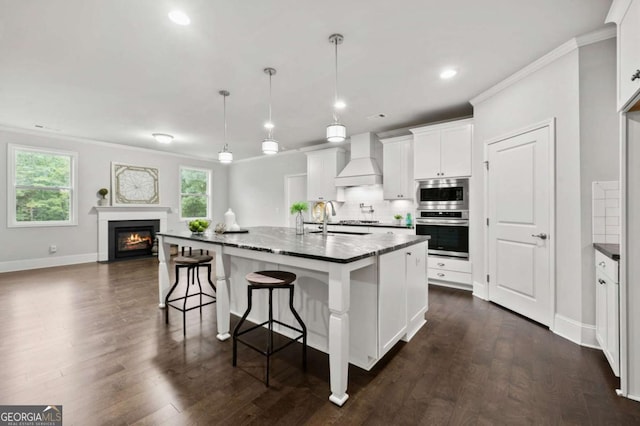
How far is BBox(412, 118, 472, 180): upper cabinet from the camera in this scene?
4.03m

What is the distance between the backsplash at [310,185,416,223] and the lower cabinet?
100 inches

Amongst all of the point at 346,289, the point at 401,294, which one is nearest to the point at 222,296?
the point at 346,289

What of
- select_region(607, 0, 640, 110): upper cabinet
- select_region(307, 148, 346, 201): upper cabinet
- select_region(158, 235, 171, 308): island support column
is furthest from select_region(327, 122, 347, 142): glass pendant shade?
select_region(307, 148, 346, 201): upper cabinet

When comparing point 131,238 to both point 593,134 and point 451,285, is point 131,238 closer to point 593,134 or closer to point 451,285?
point 451,285

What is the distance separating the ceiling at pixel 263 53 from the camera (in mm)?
2145

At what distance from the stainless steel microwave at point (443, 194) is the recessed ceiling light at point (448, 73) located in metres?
1.50

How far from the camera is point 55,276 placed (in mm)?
4867

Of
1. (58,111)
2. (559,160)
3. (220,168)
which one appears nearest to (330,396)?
(559,160)

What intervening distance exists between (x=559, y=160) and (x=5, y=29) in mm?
5022

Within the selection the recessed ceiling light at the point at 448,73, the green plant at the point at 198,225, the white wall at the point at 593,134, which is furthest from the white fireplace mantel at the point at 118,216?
the white wall at the point at 593,134

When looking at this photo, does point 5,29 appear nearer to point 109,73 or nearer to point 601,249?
point 109,73

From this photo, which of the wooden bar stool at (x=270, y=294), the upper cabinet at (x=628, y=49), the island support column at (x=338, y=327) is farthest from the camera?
the wooden bar stool at (x=270, y=294)

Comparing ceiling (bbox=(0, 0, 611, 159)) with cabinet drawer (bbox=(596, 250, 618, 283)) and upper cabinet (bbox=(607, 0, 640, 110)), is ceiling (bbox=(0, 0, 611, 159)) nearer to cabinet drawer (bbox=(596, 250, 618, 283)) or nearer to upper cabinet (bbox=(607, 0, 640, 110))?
upper cabinet (bbox=(607, 0, 640, 110))

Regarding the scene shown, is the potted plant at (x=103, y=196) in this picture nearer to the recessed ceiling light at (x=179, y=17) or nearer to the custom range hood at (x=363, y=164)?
the custom range hood at (x=363, y=164)
